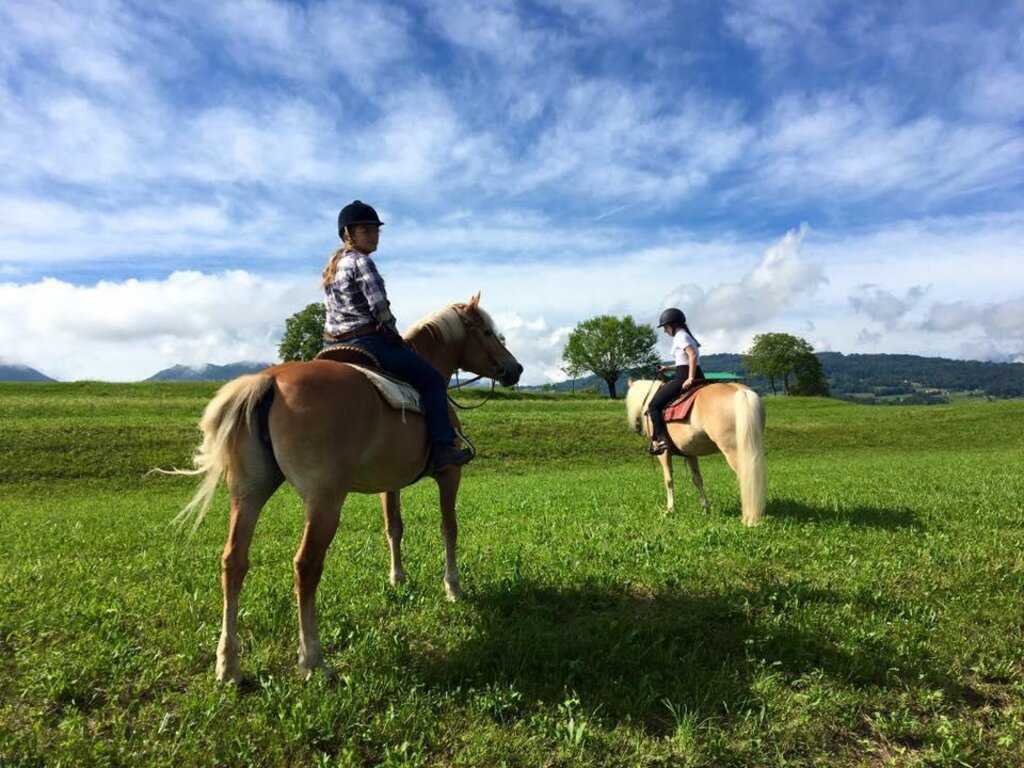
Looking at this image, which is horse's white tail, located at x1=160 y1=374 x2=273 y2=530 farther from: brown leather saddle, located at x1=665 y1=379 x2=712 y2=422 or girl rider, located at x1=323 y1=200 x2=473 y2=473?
brown leather saddle, located at x1=665 y1=379 x2=712 y2=422

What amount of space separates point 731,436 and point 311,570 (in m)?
7.71

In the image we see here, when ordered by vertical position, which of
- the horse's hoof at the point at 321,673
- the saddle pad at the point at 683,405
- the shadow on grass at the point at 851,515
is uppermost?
the saddle pad at the point at 683,405

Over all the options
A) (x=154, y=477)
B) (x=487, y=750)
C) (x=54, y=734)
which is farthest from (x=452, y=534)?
(x=154, y=477)

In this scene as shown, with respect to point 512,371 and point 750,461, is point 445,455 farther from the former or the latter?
point 750,461

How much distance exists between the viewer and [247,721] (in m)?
4.07

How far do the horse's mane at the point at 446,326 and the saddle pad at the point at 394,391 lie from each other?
1.24 meters

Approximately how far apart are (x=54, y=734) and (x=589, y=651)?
388 cm

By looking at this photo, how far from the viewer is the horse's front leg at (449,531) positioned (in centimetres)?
641

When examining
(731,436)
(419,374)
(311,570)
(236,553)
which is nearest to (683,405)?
(731,436)

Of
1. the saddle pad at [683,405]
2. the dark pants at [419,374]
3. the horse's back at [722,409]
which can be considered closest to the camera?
the dark pants at [419,374]

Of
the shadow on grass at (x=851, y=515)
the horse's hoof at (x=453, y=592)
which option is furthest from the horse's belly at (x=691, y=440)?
the horse's hoof at (x=453, y=592)

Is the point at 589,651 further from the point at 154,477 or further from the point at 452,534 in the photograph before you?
the point at 154,477

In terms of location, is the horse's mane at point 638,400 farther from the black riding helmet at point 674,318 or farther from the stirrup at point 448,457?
the stirrup at point 448,457

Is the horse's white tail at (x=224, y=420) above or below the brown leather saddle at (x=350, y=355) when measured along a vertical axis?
below
